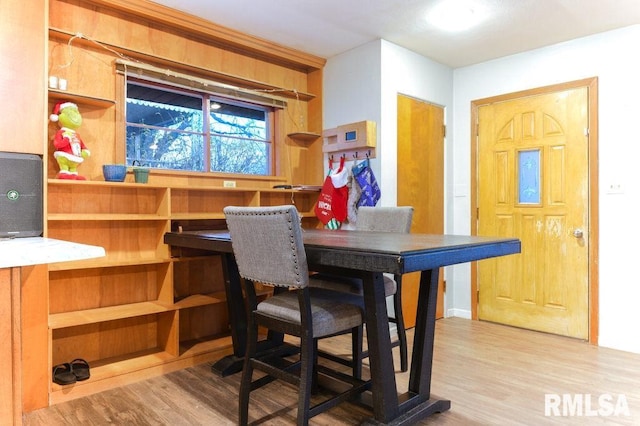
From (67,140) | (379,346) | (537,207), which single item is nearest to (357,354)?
(379,346)

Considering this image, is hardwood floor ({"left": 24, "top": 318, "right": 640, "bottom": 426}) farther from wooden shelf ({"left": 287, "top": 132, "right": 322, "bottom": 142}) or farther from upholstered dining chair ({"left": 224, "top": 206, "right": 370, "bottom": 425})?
wooden shelf ({"left": 287, "top": 132, "right": 322, "bottom": 142})

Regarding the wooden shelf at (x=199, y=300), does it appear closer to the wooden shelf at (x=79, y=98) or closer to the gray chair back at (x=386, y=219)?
the gray chair back at (x=386, y=219)

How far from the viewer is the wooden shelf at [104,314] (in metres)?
2.38

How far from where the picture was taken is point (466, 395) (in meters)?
2.35

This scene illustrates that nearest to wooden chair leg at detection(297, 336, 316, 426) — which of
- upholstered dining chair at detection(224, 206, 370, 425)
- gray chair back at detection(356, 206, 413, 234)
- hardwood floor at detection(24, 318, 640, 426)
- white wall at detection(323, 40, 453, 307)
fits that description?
upholstered dining chair at detection(224, 206, 370, 425)

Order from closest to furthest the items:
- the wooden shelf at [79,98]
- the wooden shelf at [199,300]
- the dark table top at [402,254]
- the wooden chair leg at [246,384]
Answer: the dark table top at [402,254] → the wooden chair leg at [246,384] → the wooden shelf at [79,98] → the wooden shelf at [199,300]

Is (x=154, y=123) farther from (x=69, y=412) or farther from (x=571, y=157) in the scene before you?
(x=571, y=157)

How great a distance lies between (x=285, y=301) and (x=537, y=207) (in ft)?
8.67

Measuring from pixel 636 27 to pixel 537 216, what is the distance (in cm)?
155

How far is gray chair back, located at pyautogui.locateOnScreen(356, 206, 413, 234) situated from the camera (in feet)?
8.96

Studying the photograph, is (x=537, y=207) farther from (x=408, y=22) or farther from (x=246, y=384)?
(x=246, y=384)

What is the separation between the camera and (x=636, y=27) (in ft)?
10.2

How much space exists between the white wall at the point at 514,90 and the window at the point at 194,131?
0.69 m

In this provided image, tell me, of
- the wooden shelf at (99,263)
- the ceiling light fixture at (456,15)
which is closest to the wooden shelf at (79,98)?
the wooden shelf at (99,263)
